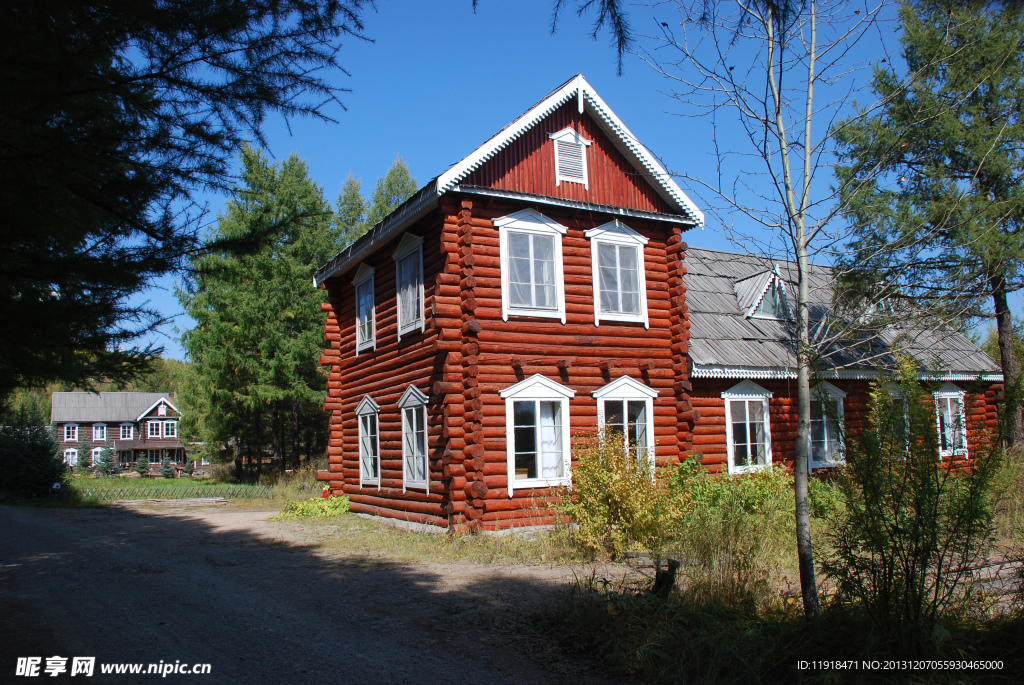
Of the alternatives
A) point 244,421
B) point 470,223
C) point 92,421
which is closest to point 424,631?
point 470,223

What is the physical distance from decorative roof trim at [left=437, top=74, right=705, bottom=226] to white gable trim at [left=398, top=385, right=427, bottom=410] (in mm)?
4074

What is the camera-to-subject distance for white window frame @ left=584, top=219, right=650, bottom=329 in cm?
1478

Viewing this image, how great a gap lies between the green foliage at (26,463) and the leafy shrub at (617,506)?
80.5 ft

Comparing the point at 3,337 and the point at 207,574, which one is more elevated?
the point at 3,337

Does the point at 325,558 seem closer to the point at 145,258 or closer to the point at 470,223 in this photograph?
the point at 470,223

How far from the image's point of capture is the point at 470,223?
13.5 meters

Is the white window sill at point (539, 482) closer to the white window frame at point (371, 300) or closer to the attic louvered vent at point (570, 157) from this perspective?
the white window frame at point (371, 300)

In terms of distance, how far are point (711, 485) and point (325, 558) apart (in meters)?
7.07

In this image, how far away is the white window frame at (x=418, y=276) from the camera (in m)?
14.4

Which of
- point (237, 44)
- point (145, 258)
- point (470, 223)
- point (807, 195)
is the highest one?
point (470, 223)

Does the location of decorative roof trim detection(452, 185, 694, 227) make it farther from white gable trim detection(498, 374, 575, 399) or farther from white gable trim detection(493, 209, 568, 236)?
white gable trim detection(498, 374, 575, 399)

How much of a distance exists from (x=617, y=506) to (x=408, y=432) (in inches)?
225

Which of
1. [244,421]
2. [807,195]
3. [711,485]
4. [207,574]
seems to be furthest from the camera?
[244,421]

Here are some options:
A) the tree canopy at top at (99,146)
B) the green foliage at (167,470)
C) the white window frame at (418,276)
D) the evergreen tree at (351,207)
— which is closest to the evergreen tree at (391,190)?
the evergreen tree at (351,207)
